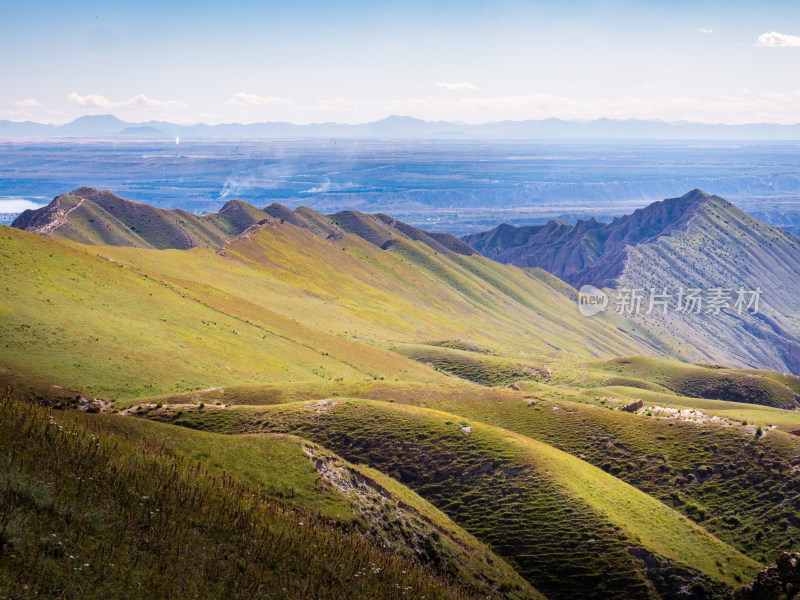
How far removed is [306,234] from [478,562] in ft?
490

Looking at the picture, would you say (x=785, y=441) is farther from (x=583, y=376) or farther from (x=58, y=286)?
(x=58, y=286)

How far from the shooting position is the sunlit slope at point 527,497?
29.2 m

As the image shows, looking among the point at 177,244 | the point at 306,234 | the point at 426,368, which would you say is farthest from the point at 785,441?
the point at 177,244

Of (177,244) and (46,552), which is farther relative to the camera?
(177,244)

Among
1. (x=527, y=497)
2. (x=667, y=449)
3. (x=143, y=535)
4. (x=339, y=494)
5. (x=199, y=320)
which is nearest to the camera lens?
(x=143, y=535)

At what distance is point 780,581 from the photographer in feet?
80.0

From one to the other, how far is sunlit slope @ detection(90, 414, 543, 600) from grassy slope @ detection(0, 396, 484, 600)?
4.28 m

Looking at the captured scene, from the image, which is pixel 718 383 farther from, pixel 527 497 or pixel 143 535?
pixel 143 535

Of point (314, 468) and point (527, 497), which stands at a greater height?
point (314, 468)

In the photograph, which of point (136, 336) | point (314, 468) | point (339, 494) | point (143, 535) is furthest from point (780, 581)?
point (136, 336)

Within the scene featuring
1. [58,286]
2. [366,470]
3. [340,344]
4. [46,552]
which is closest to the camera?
[46,552]

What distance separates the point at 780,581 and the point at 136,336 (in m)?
50.3

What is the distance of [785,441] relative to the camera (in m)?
40.9

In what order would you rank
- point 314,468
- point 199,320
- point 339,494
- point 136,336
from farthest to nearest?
1. point 199,320
2. point 136,336
3. point 314,468
4. point 339,494
